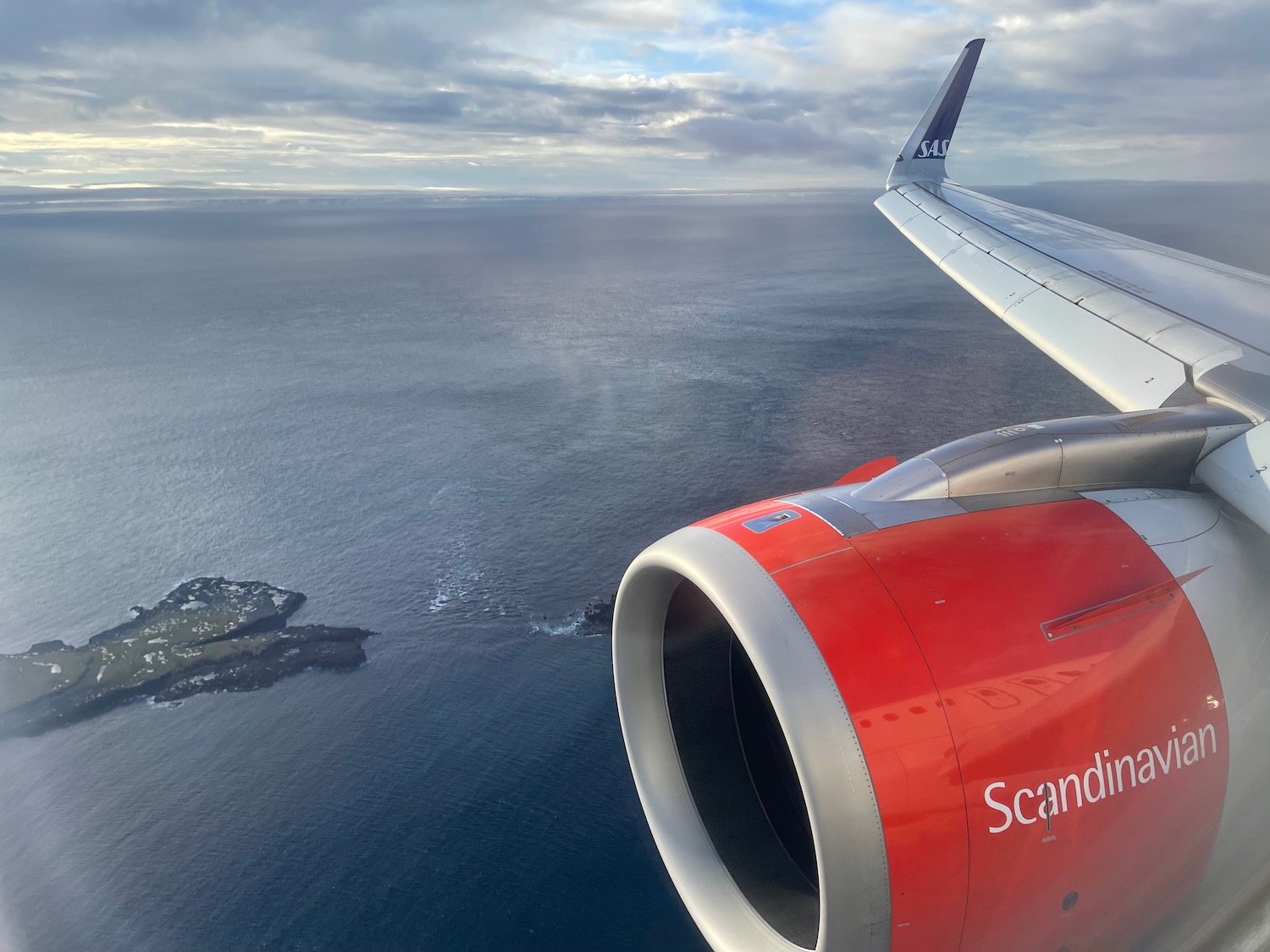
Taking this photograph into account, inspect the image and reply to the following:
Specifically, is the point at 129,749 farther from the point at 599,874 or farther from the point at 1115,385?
the point at 1115,385

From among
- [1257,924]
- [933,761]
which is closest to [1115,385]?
[1257,924]

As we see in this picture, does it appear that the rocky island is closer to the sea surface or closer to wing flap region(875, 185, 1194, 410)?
the sea surface

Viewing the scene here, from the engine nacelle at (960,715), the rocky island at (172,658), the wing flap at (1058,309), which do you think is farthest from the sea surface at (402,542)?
the engine nacelle at (960,715)

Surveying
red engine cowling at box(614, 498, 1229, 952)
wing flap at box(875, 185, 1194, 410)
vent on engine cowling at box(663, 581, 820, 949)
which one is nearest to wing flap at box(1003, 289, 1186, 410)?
wing flap at box(875, 185, 1194, 410)

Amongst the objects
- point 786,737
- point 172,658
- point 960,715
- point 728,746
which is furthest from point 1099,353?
point 172,658

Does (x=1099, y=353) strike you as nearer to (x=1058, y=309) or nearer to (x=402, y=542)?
(x=1058, y=309)

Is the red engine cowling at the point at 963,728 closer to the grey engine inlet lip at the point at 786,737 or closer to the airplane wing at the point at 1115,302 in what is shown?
the grey engine inlet lip at the point at 786,737
